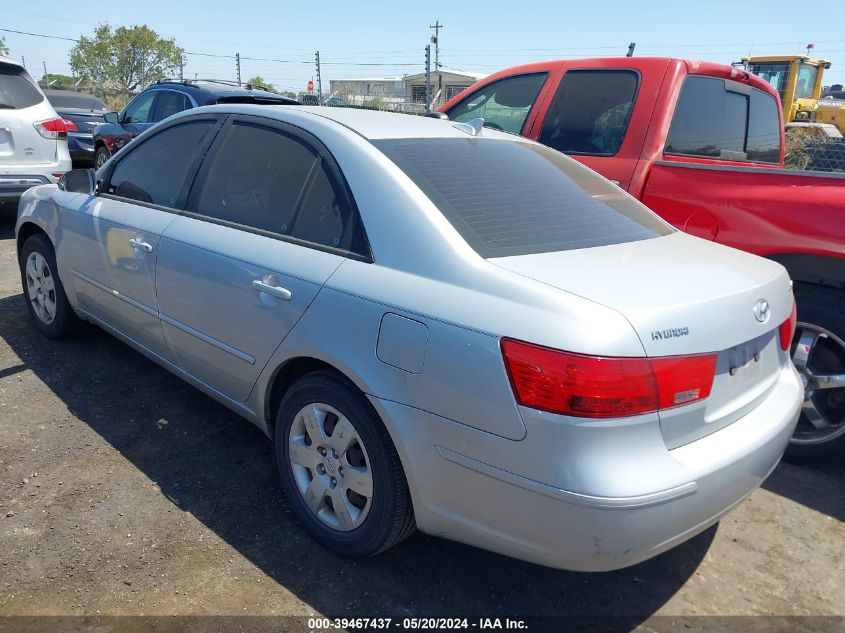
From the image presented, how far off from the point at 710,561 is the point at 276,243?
7.24 ft

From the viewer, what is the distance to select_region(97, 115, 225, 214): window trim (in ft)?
11.1

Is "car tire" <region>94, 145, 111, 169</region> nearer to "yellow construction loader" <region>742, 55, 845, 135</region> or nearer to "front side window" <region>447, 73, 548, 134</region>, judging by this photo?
"front side window" <region>447, 73, 548, 134</region>

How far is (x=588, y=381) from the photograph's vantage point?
188 centimetres

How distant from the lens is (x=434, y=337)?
6.90 ft

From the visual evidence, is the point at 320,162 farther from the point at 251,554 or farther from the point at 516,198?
the point at 251,554

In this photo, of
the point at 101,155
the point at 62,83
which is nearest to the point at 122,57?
the point at 62,83

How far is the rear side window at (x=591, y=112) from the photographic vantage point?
4242 mm

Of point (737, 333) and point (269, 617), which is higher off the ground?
point (737, 333)

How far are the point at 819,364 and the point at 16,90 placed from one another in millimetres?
8018

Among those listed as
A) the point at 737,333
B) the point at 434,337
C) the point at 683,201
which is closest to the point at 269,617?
the point at 434,337

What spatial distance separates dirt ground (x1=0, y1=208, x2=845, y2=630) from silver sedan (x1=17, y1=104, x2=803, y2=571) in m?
0.22

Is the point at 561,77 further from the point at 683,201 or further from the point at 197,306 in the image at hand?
the point at 197,306

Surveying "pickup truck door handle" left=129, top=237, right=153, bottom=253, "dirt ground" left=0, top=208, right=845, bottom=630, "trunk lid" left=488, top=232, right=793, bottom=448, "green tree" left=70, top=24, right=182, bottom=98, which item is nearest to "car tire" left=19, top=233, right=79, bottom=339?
"dirt ground" left=0, top=208, right=845, bottom=630

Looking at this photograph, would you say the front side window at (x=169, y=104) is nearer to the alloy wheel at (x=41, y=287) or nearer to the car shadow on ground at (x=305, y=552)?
the alloy wheel at (x=41, y=287)
